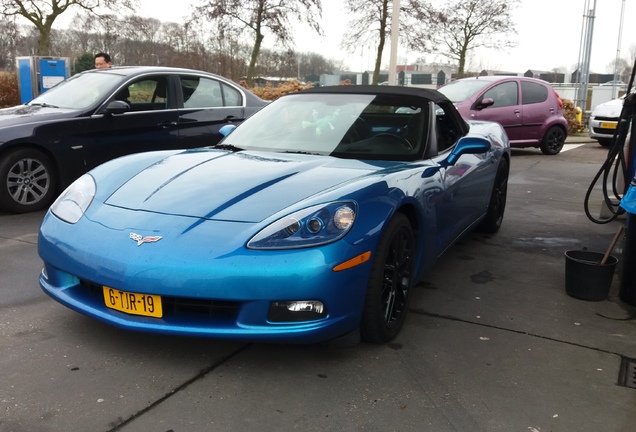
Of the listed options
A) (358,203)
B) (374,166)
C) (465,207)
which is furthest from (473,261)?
(358,203)

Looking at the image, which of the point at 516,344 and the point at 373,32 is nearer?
the point at 516,344

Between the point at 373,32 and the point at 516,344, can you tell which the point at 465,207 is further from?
the point at 373,32

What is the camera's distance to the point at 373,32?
79.7 ft

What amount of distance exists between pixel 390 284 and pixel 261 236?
0.78 m

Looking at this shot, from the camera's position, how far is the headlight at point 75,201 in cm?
293

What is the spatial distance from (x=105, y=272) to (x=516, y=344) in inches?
81.6

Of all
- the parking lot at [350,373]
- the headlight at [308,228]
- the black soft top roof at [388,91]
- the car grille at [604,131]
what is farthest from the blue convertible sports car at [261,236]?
the car grille at [604,131]

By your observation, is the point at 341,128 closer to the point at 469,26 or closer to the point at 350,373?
the point at 350,373

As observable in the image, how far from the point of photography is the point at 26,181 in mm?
5711

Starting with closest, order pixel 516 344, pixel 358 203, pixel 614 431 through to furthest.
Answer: pixel 614 431 < pixel 358 203 < pixel 516 344

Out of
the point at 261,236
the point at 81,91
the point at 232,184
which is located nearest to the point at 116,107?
the point at 81,91

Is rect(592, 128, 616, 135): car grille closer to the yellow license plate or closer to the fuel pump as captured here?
the fuel pump

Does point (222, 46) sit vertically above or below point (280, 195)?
above

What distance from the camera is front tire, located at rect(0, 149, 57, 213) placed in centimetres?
556
